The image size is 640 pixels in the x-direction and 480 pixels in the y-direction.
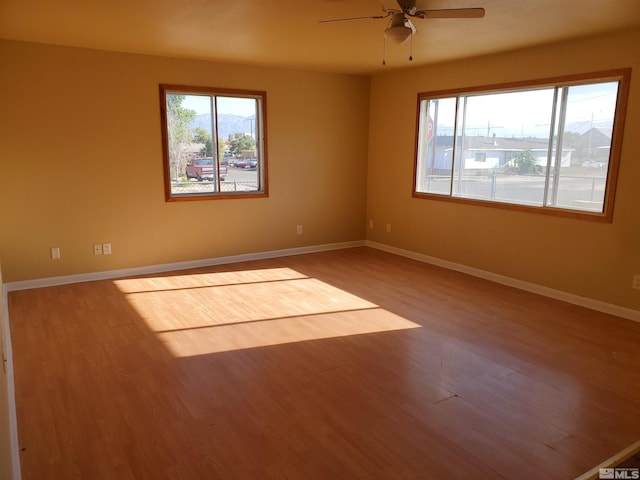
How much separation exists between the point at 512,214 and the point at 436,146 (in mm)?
1389

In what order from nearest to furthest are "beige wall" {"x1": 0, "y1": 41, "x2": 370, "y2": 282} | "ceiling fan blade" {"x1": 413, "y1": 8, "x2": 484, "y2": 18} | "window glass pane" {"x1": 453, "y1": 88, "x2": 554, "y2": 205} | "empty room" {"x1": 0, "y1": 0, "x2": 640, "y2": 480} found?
1. "empty room" {"x1": 0, "y1": 0, "x2": 640, "y2": 480}
2. "ceiling fan blade" {"x1": 413, "y1": 8, "x2": 484, "y2": 18}
3. "beige wall" {"x1": 0, "y1": 41, "x2": 370, "y2": 282}
4. "window glass pane" {"x1": 453, "y1": 88, "x2": 554, "y2": 205}

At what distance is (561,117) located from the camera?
4.49 meters

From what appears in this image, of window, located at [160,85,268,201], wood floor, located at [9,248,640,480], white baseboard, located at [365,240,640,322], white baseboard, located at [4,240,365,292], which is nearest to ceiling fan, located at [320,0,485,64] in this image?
wood floor, located at [9,248,640,480]

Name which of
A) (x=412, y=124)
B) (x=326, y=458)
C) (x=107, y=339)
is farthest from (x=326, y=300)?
(x=412, y=124)

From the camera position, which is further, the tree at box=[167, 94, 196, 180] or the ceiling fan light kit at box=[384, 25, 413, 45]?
the tree at box=[167, 94, 196, 180]

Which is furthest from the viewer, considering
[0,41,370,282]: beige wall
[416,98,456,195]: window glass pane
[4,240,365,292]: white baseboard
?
[416,98,456,195]: window glass pane

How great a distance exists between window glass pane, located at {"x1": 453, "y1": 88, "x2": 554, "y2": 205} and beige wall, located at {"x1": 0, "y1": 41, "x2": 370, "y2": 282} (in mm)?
1848

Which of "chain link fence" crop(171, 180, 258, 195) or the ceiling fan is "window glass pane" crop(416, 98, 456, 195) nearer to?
"chain link fence" crop(171, 180, 258, 195)

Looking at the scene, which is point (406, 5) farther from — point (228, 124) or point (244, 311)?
point (228, 124)

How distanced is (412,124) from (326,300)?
2.82m

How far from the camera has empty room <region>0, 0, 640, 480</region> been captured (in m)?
2.47

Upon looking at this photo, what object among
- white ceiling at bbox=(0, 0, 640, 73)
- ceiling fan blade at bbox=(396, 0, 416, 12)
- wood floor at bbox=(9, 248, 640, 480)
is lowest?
wood floor at bbox=(9, 248, 640, 480)

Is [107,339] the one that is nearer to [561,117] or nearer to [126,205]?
[126,205]

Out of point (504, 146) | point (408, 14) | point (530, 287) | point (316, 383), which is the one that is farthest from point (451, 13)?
point (530, 287)
